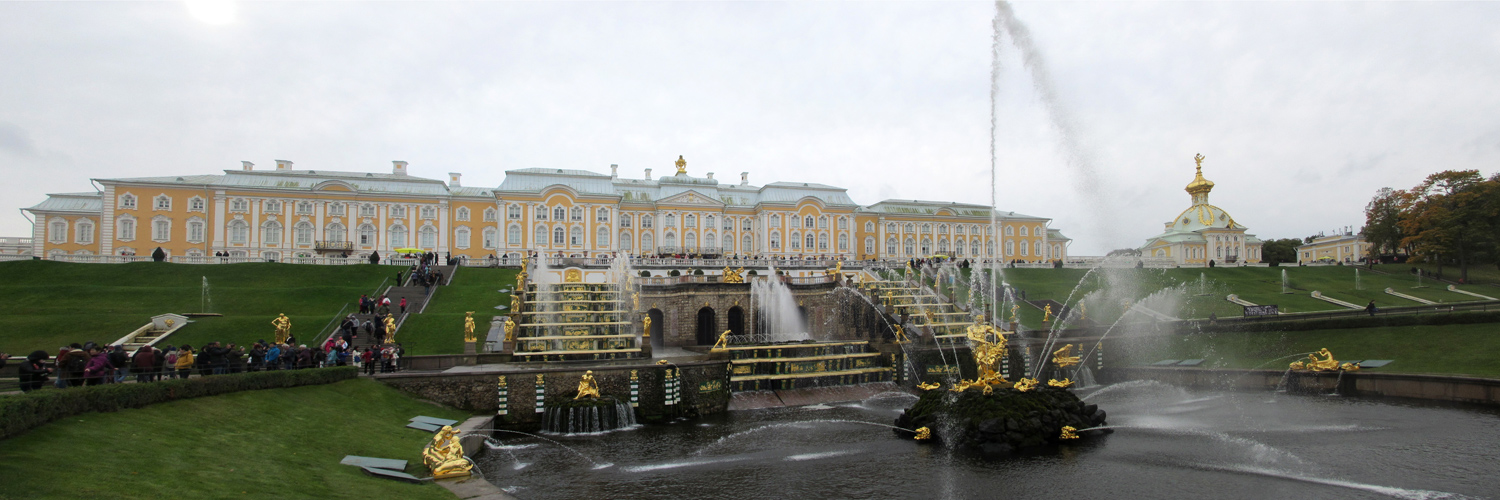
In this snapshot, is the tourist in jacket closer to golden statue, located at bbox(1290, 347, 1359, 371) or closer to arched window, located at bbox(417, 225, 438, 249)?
golden statue, located at bbox(1290, 347, 1359, 371)

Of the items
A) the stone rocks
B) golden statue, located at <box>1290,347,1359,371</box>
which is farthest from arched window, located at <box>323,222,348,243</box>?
golden statue, located at <box>1290,347,1359,371</box>

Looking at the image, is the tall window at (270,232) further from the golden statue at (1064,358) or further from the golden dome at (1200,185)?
the golden dome at (1200,185)

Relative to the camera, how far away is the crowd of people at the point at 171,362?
559 inches

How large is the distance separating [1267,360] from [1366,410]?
7236 mm

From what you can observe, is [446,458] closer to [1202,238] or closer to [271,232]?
[271,232]

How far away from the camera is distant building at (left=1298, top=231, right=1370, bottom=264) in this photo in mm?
76188

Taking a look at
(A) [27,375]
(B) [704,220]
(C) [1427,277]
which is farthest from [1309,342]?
(B) [704,220]

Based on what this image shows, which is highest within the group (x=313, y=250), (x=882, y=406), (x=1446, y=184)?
(x=1446, y=184)

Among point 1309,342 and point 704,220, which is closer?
point 1309,342

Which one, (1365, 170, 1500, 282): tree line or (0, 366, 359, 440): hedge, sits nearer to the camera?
(0, 366, 359, 440): hedge

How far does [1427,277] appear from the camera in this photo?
5234cm

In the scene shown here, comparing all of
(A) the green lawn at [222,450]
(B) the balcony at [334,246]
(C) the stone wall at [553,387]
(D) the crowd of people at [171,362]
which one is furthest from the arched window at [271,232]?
(A) the green lawn at [222,450]

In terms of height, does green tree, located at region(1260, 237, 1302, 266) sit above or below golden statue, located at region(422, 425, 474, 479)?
above

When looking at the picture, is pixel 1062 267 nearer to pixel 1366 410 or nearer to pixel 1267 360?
pixel 1267 360
